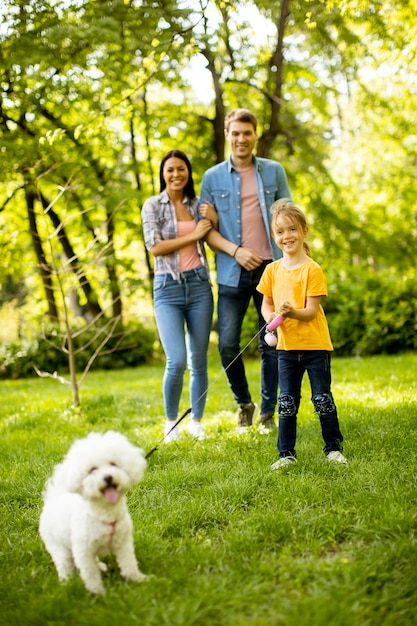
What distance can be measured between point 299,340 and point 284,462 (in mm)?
742

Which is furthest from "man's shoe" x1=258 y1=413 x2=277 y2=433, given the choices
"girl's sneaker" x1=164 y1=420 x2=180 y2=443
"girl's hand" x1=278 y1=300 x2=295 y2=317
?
"girl's hand" x1=278 y1=300 x2=295 y2=317

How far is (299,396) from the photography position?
363 cm

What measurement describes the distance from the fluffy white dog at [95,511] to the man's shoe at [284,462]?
133cm

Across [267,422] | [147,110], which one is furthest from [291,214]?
[147,110]

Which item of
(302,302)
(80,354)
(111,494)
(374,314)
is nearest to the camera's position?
(111,494)

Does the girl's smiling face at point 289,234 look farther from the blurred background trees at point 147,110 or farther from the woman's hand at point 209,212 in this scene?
the blurred background trees at point 147,110

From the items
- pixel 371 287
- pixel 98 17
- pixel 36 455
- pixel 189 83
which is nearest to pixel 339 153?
pixel 189 83

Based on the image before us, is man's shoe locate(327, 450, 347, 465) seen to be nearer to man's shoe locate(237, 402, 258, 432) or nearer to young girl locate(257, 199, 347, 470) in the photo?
young girl locate(257, 199, 347, 470)

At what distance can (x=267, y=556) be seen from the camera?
248 cm

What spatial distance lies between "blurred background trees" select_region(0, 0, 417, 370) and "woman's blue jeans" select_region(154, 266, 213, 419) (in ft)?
5.09

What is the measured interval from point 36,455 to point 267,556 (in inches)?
95.0

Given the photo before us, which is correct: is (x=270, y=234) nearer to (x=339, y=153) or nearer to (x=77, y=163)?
(x=77, y=163)

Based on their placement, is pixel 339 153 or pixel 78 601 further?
pixel 339 153

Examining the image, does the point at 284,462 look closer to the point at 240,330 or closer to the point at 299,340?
the point at 299,340
